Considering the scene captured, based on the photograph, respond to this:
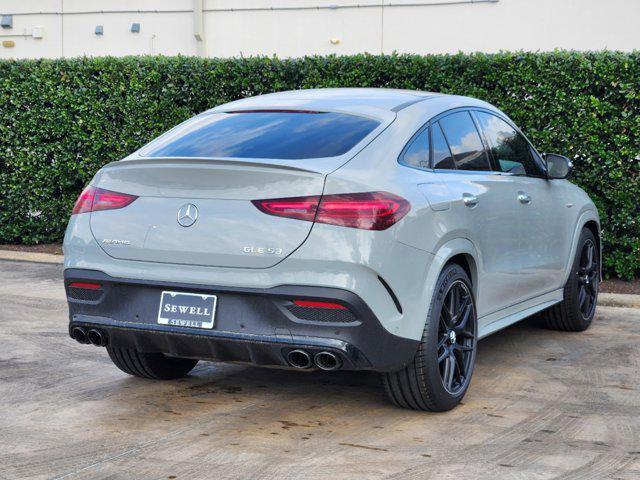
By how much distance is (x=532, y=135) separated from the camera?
405 inches

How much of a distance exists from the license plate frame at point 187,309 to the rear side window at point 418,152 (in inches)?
49.6

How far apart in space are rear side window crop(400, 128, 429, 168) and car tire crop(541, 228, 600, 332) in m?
2.45

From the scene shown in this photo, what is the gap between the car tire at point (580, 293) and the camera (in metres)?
7.78

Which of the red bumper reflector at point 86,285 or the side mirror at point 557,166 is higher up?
the side mirror at point 557,166

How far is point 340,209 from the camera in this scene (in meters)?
4.91

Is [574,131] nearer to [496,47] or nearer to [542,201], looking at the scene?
[542,201]

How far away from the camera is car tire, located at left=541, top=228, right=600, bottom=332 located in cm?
778

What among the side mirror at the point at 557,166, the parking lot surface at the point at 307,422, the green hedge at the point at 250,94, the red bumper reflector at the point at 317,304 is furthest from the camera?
the green hedge at the point at 250,94

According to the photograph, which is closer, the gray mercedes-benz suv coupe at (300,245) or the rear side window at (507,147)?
the gray mercedes-benz suv coupe at (300,245)

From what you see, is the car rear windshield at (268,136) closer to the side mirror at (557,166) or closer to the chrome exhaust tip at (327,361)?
the chrome exhaust tip at (327,361)

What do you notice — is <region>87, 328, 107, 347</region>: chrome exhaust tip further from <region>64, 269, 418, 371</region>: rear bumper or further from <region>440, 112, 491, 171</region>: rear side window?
<region>440, 112, 491, 171</region>: rear side window

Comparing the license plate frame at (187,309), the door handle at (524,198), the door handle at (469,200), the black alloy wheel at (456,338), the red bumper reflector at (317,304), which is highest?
the door handle at (469,200)

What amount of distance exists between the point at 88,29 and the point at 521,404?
658 inches

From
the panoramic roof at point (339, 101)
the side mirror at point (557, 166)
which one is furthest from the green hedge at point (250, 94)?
the panoramic roof at point (339, 101)
